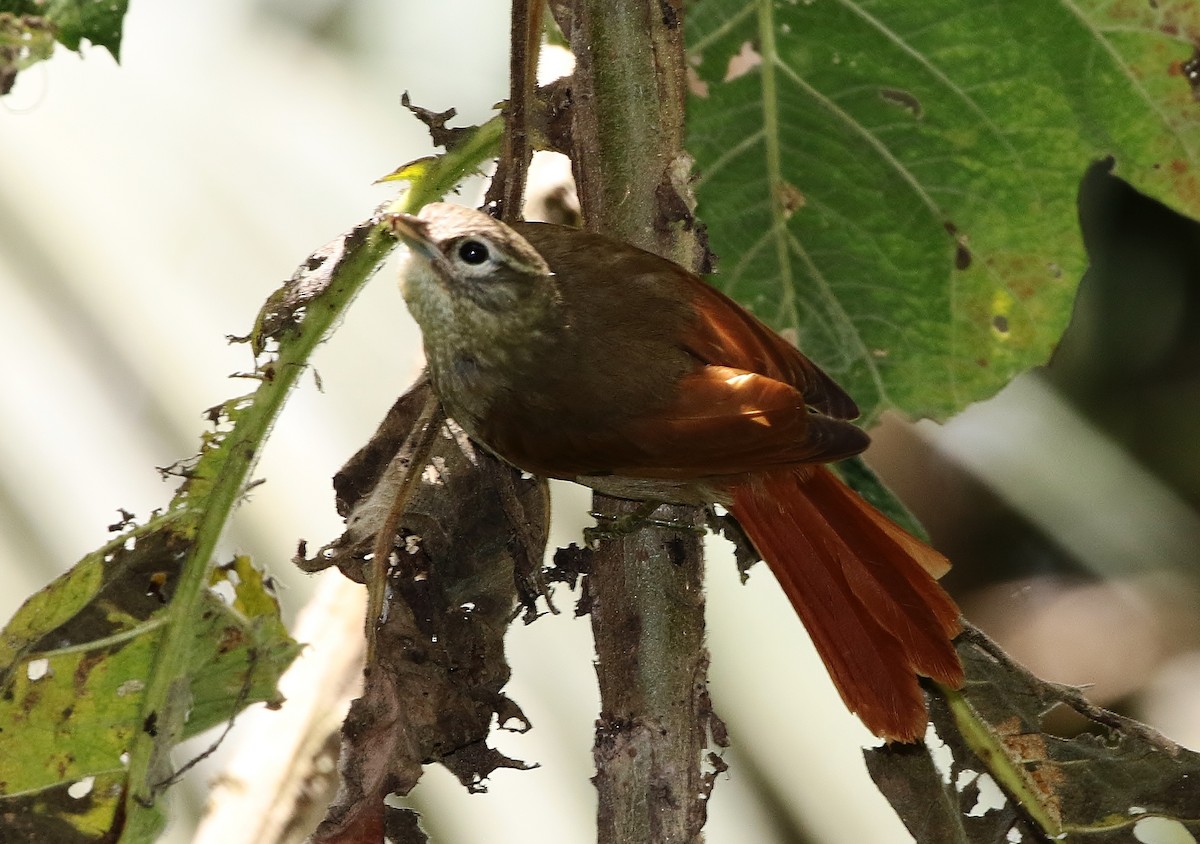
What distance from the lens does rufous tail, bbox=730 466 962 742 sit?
1.92m

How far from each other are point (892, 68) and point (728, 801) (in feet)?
6.06

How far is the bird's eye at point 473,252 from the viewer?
186cm

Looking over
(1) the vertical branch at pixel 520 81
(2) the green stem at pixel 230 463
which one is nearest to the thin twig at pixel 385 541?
(2) the green stem at pixel 230 463

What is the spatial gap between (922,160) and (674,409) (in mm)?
890

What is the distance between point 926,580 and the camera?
1.99 m

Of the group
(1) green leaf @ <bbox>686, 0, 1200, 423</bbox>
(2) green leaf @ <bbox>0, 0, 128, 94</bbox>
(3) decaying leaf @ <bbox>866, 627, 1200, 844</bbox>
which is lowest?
(3) decaying leaf @ <bbox>866, 627, 1200, 844</bbox>

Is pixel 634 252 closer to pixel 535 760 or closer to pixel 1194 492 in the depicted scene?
pixel 535 760

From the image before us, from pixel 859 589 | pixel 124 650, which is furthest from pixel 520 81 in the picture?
pixel 124 650

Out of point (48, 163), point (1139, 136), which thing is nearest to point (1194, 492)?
point (1139, 136)

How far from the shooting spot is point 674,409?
189 cm

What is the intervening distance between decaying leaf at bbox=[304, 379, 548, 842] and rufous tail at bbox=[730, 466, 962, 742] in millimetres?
385

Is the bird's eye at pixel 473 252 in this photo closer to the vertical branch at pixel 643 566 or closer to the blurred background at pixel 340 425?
the vertical branch at pixel 643 566

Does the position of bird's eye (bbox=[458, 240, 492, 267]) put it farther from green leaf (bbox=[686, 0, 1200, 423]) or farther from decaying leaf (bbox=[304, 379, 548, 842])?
green leaf (bbox=[686, 0, 1200, 423])

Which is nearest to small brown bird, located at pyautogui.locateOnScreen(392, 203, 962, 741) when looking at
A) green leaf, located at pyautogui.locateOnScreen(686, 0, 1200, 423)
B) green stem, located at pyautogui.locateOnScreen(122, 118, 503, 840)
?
green stem, located at pyautogui.locateOnScreen(122, 118, 503, 840)
